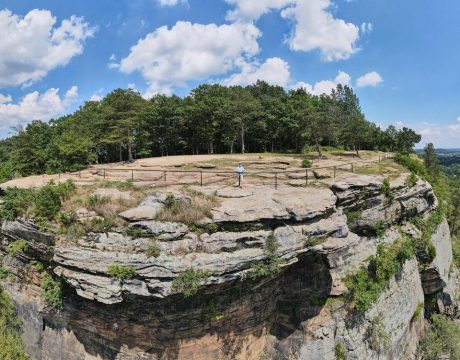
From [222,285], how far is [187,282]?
1987 mm

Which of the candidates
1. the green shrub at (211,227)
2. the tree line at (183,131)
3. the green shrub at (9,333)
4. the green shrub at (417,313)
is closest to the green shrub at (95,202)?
the green shrub at (211,227)

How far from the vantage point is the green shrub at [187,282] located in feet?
41.5

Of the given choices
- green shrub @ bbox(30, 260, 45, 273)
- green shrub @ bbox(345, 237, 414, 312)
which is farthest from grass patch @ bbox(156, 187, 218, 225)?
green shrub @ bbox(345, 237, 414, 312)

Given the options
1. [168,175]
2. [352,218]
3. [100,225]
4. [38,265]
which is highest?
[168,175]

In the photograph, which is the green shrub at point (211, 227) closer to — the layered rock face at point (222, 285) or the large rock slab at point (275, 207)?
the layered rock face at point (222, 285)

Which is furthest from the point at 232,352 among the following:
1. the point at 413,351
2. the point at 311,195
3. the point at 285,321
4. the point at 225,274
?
the point at 413,351

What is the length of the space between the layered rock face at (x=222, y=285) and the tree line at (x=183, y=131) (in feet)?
52.2

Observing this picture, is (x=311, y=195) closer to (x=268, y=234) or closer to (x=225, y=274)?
(x=268, y=234)

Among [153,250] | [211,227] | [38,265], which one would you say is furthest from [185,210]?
[38,265]

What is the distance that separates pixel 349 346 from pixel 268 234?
8194 millimetres

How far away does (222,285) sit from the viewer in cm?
1395

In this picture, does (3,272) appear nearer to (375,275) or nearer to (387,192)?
(375,275)

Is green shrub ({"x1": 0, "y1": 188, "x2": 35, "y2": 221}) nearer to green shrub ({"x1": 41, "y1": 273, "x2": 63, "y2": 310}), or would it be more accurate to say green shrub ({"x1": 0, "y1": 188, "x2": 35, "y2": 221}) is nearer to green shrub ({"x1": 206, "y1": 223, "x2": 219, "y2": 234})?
green shrub ({"x1": 41, "y1": 273, "x2": 63, "y2": 310})

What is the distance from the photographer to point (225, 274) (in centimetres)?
1356
